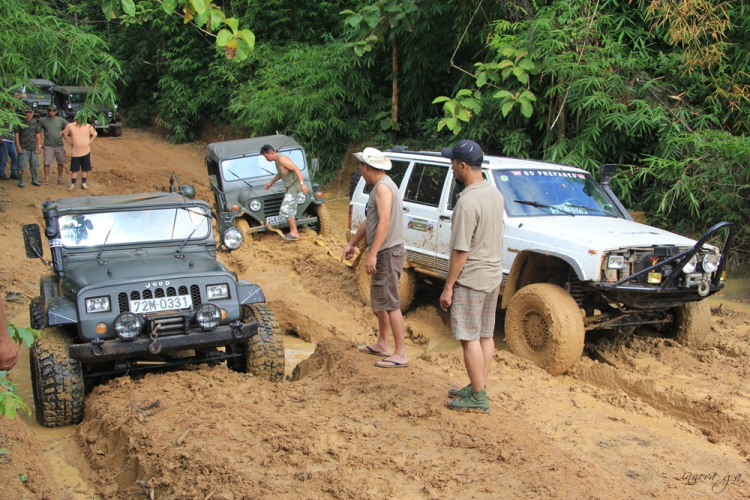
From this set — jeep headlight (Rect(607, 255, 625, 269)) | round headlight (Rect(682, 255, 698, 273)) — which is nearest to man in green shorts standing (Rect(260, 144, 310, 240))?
jeep headlight (Rect(607, 255, 625, 269))

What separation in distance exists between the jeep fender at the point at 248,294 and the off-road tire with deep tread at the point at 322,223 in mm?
5957

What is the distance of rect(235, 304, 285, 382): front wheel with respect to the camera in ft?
16.7

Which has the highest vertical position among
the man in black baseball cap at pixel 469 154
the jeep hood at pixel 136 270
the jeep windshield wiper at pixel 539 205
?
the man in black baseball cap at pixel 469 154

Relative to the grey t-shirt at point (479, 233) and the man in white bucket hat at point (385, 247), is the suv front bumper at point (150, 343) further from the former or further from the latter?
the grey t-shirt at point (479, 233)

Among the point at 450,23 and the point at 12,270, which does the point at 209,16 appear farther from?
the point at 450,23

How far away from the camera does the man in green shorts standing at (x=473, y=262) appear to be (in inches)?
160

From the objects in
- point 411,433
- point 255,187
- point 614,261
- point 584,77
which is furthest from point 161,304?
point 584,77

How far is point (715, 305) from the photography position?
7.95m

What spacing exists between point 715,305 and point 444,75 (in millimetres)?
9137

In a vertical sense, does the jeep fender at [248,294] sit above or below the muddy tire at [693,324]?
above

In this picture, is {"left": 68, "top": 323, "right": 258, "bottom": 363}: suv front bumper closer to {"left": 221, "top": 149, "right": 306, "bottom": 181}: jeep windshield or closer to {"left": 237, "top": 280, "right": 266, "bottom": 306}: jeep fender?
{"left": 237, "top": 280, "right": 266, "bottom": 306}: jeep fender

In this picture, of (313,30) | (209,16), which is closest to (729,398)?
(209,16)

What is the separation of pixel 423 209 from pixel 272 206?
14.4ft

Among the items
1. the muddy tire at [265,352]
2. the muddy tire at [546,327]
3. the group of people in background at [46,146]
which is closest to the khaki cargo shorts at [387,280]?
the muddy tire at [265,352]
